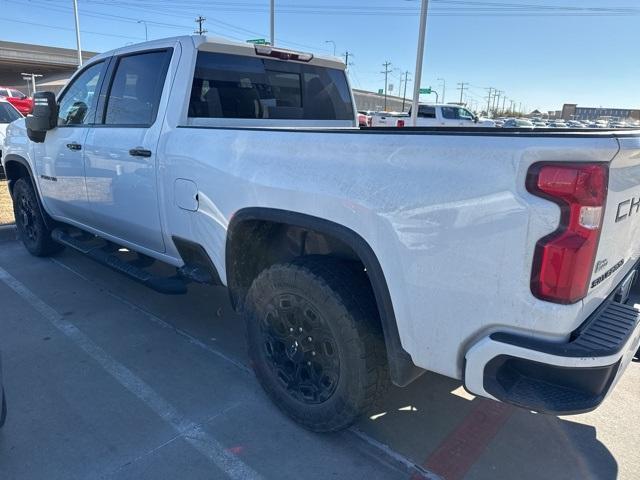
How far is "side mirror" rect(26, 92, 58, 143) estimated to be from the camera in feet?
14.4

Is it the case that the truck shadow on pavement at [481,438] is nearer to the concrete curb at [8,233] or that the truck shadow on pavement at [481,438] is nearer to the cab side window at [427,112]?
the concrete curb at [8,233]

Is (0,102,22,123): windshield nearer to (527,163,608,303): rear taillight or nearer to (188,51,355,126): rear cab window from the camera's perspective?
(188,51,355,126): rear cab window

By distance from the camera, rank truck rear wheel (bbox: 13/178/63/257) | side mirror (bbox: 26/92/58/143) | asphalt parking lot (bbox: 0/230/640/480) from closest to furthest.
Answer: asphalt parking lot (bbox: 0/230/640/480) → side mirror (bbox: 26/92/58/143) → truck rear wheel (bbox: 13/178/63/257)

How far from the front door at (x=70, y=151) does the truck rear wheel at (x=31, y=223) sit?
42cm

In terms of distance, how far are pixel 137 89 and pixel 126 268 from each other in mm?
1333

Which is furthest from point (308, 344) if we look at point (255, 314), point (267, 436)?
point (267, 436)

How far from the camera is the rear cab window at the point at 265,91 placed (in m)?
3.46

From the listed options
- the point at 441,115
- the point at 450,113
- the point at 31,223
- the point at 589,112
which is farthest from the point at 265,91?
the point at 589,112

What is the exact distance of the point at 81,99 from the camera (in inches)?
173

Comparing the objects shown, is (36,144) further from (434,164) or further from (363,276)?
(434,164)

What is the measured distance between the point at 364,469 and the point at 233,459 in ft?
2.10

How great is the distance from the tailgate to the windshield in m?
12.7

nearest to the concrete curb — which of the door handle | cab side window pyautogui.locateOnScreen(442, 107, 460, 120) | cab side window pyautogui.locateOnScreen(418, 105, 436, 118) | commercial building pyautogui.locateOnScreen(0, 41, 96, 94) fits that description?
the door handle

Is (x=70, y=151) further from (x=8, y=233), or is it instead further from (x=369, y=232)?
(x=369, y=232)
